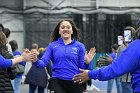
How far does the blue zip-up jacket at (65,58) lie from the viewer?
273 inches

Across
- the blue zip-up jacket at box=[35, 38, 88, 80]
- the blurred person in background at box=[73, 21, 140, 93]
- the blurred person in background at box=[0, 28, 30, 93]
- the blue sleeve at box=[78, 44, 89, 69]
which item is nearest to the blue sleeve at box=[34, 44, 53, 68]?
the blue zip-up jacket at box=[35, 38, 88, 80]

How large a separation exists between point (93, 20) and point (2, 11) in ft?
18.0

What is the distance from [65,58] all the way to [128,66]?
2.49 m

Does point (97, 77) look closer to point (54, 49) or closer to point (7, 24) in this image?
point (54, 49)

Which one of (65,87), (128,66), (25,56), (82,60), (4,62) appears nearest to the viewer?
(128,66)

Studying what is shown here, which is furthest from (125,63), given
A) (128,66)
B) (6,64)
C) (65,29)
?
(65,29)

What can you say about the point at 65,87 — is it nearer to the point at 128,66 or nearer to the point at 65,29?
the point at 65,29

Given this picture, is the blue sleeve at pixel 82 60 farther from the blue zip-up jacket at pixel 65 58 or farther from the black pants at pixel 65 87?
the black pants at pixel 65 87

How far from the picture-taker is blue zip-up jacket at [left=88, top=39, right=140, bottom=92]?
4.54m

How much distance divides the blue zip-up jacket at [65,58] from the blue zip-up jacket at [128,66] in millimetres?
2230

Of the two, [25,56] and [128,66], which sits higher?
[128,66]

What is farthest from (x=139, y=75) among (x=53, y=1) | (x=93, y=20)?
(x=53, y=1)

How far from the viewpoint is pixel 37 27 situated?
28312 millimetres

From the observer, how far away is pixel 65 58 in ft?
22.8
